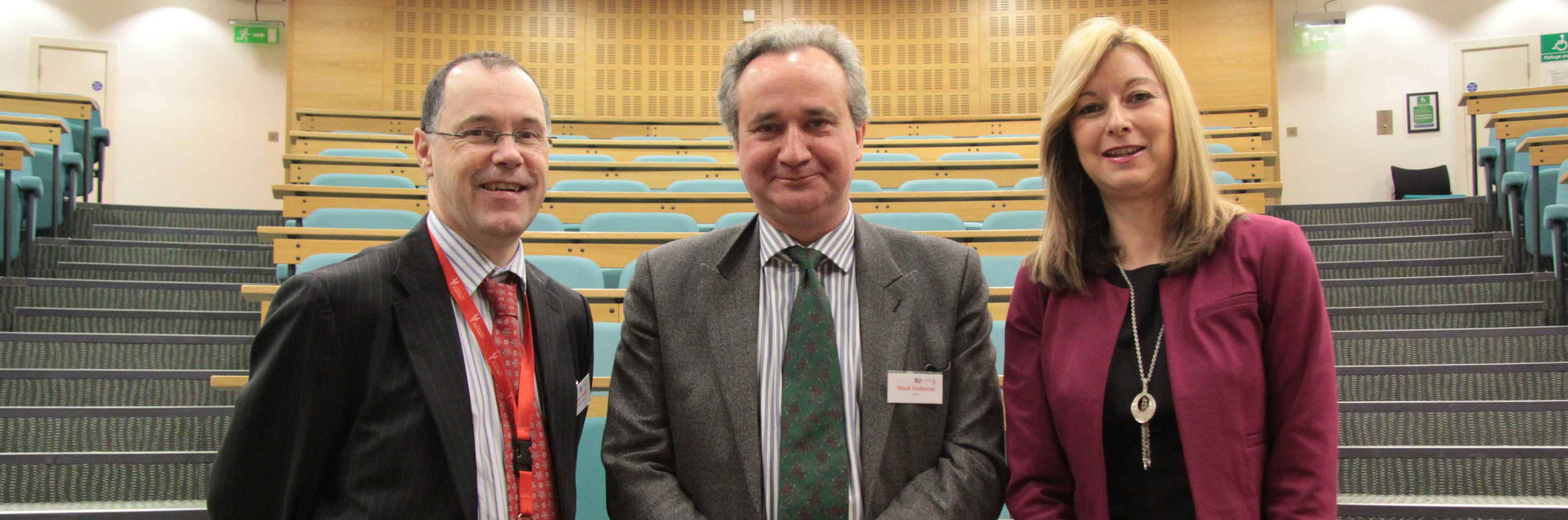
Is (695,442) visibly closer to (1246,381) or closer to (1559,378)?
(1246,381)

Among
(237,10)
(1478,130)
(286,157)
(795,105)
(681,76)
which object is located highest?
(237,10)

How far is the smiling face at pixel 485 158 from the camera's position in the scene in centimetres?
120

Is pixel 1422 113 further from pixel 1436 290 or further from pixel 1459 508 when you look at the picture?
pixel 1459 508

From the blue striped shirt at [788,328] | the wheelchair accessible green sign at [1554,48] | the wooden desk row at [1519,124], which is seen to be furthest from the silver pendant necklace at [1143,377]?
the wheelchair accessible green sign at [1554,48]

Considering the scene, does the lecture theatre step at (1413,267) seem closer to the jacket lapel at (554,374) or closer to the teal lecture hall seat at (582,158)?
the jacket lapel at (554,374)

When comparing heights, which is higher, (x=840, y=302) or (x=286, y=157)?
(x=286, y=157)

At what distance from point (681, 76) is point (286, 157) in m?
4.00

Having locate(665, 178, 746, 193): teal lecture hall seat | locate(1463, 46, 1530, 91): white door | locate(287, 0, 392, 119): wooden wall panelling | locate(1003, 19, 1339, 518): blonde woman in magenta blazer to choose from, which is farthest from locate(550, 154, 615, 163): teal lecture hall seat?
locate(1463, 46, 1530, 91): white door

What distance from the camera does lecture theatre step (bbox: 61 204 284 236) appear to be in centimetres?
450

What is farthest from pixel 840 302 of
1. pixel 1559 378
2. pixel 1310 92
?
pixel 1310 92

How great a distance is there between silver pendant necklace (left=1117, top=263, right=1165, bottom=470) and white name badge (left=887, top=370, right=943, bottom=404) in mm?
257

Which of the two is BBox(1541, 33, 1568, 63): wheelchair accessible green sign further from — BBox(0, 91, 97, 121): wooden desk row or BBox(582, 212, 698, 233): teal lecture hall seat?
BBox(0, 91, 97, 121): wooden desk row

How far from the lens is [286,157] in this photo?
16.8ft

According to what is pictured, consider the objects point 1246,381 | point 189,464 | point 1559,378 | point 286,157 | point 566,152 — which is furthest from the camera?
A: point 566,152
